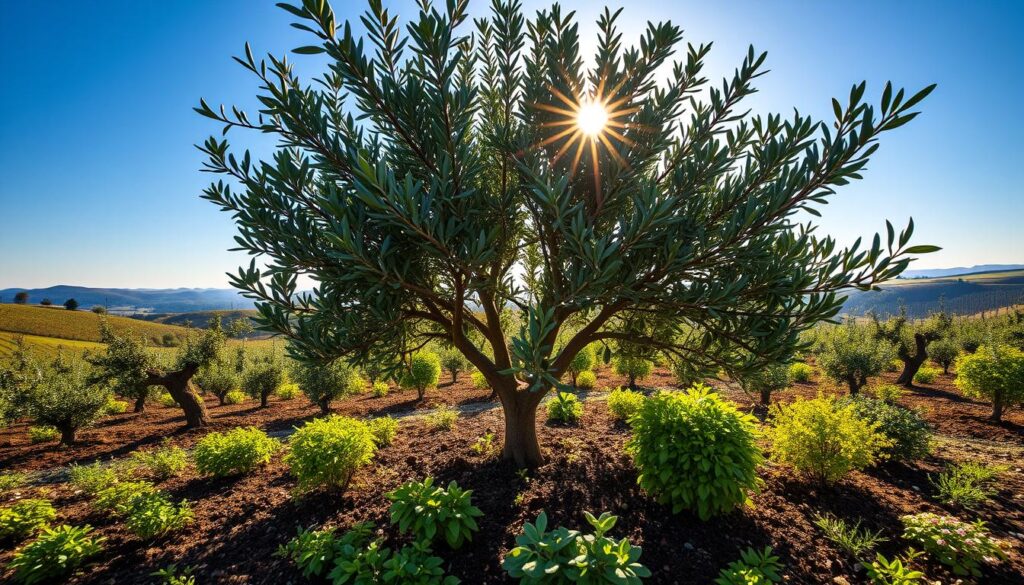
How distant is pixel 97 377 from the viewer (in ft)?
50.1

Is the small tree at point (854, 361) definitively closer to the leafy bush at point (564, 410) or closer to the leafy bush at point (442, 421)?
the leafy bush at point (564, 410)

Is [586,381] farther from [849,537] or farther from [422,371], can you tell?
[849,537]

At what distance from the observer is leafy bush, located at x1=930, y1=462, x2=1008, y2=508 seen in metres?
6.34

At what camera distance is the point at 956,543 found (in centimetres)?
488

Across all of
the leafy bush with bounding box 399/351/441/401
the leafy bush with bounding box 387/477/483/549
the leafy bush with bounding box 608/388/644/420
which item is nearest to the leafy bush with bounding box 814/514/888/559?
the leafy bush with bounding box 387/477/483/549

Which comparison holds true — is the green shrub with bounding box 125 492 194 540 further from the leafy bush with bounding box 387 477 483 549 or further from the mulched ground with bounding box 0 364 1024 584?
the leafy bush with bounding box 387 477 483 549

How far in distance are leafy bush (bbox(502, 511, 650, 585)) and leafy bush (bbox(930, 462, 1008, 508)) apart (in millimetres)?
7314

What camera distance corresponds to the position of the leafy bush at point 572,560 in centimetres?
356

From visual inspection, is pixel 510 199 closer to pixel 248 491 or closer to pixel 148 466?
pixel 248 491

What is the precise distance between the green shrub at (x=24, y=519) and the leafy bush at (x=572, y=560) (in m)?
8.71

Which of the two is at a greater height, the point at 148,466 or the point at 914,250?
the point at 914,250

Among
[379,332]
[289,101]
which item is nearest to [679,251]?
[379,332]

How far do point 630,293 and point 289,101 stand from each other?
487cm

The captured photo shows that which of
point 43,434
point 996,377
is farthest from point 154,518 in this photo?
point 996,377
